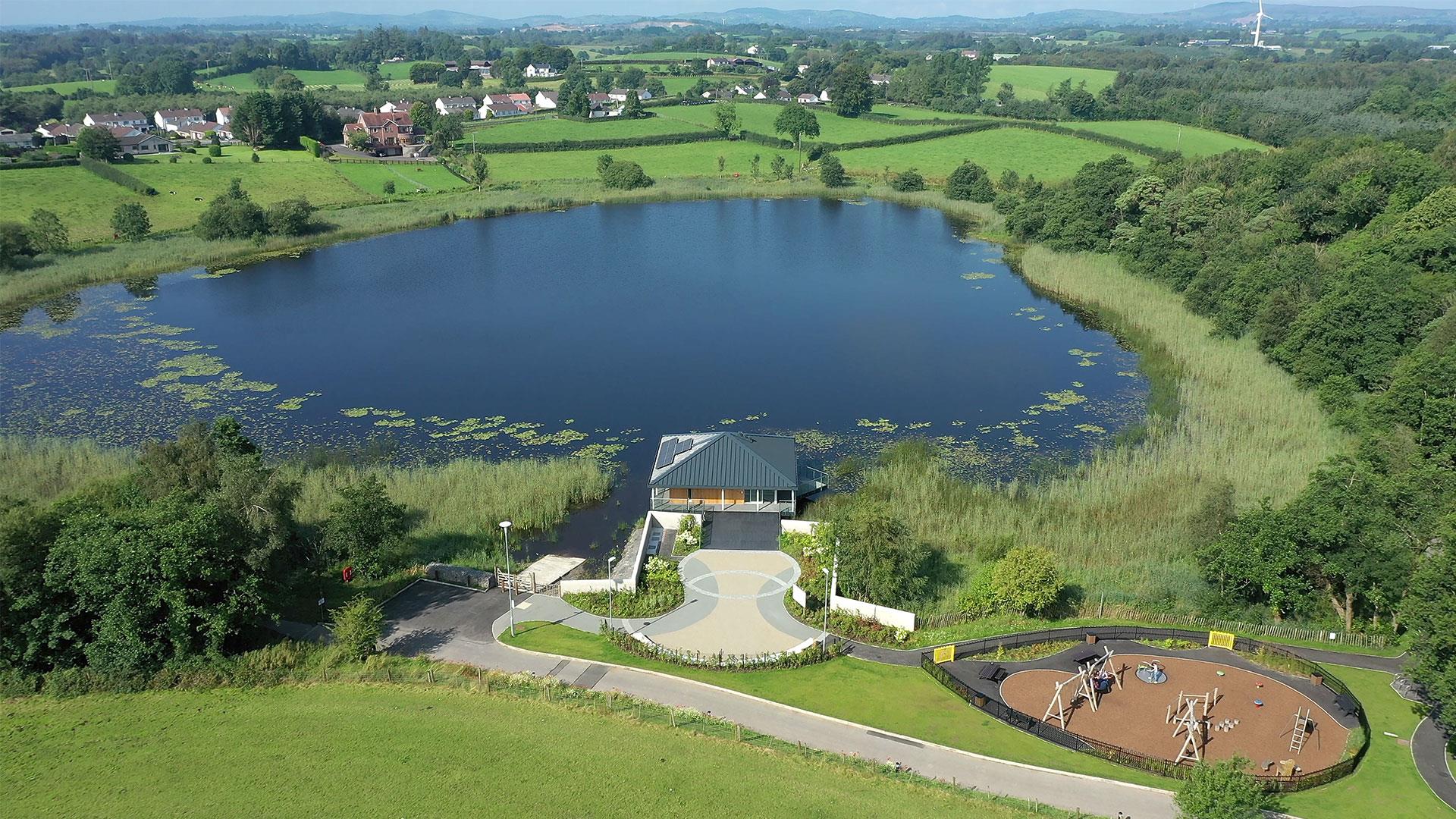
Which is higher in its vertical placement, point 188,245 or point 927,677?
point 188,245

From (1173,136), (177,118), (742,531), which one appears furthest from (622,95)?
(742,531)

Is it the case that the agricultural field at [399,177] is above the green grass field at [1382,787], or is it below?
above

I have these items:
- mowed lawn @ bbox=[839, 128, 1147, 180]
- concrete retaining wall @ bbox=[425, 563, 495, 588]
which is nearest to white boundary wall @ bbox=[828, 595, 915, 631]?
concrete retaining wall @ bbox=[425, 563, 495, 588]

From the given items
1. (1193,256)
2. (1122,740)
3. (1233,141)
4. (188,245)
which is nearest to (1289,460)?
(1122,740)

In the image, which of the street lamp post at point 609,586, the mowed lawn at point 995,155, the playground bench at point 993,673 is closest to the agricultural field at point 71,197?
the street lamp post at point 609,586

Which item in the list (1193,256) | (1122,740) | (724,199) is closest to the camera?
(1122,740)

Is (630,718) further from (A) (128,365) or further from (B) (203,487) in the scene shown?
(A) (128,365)

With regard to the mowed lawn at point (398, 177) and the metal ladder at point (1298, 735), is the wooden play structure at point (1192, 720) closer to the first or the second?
the metal ladder at point (1298, 735)
